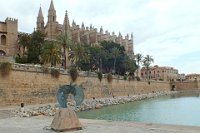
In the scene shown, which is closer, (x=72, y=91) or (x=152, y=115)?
(x=72, y=91)

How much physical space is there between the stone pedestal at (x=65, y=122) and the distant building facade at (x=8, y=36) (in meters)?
42.0

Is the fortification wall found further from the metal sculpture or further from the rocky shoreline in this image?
the metal sculpture

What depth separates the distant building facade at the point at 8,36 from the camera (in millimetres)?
52312

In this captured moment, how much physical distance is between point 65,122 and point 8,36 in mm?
42901

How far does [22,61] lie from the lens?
50.0 m

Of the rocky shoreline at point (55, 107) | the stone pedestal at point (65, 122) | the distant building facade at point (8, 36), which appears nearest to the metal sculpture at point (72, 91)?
the stone pedestal at point (65, 122)

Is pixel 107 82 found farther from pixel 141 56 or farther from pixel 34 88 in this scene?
pixel 141 56

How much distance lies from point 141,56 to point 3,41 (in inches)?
2129

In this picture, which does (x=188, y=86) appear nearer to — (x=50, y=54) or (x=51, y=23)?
(x=51, y=23)

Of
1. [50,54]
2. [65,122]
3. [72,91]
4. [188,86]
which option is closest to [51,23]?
[50,54]

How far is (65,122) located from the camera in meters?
12.8

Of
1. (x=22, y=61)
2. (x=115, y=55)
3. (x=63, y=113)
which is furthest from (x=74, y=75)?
(x=115, y=55)

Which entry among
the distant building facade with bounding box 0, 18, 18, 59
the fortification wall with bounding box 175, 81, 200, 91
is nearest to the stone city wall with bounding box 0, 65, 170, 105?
the distant building facade with bounding box 0, 18, 18, 59

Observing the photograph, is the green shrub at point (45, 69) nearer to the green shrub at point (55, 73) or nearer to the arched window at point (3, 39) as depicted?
the green shrub at point (55, 73)
